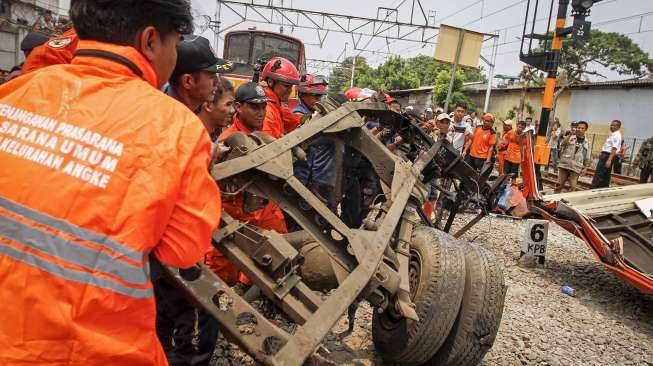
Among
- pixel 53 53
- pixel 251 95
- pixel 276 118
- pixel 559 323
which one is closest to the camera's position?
pixel 53 53

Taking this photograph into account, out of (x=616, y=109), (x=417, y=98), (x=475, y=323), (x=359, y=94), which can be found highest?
(x=417, y=98)

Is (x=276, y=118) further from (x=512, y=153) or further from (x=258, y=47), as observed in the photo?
(x=258, y=47)

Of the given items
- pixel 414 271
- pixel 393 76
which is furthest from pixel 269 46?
pixel 393 76

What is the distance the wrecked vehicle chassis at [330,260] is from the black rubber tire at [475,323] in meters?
0.01

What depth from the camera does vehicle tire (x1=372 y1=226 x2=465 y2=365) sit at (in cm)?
264

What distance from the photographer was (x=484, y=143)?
9773 mm

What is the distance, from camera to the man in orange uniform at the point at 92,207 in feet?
3.00

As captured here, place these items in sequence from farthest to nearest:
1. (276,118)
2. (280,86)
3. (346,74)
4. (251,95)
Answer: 1. (346,74)
2. (280,86)
3. (276,118)
4. (251,95)

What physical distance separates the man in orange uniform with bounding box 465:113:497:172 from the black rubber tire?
23.7ft

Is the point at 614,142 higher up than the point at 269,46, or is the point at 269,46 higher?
the point at 269,46

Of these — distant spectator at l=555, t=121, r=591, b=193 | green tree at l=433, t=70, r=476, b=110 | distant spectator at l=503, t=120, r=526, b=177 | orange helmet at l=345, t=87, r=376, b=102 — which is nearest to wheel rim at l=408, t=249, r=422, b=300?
orange helmet at l=345, t=87, r=376, b=102

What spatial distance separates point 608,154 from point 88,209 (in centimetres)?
1186

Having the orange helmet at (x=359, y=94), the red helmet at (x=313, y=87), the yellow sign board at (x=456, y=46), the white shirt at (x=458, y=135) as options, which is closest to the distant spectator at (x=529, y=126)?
the white shirt at (x=458, y=135)

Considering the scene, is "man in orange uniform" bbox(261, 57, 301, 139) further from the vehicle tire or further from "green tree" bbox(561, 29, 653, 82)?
"green tree" bbox(561, 29, 653, 82)
